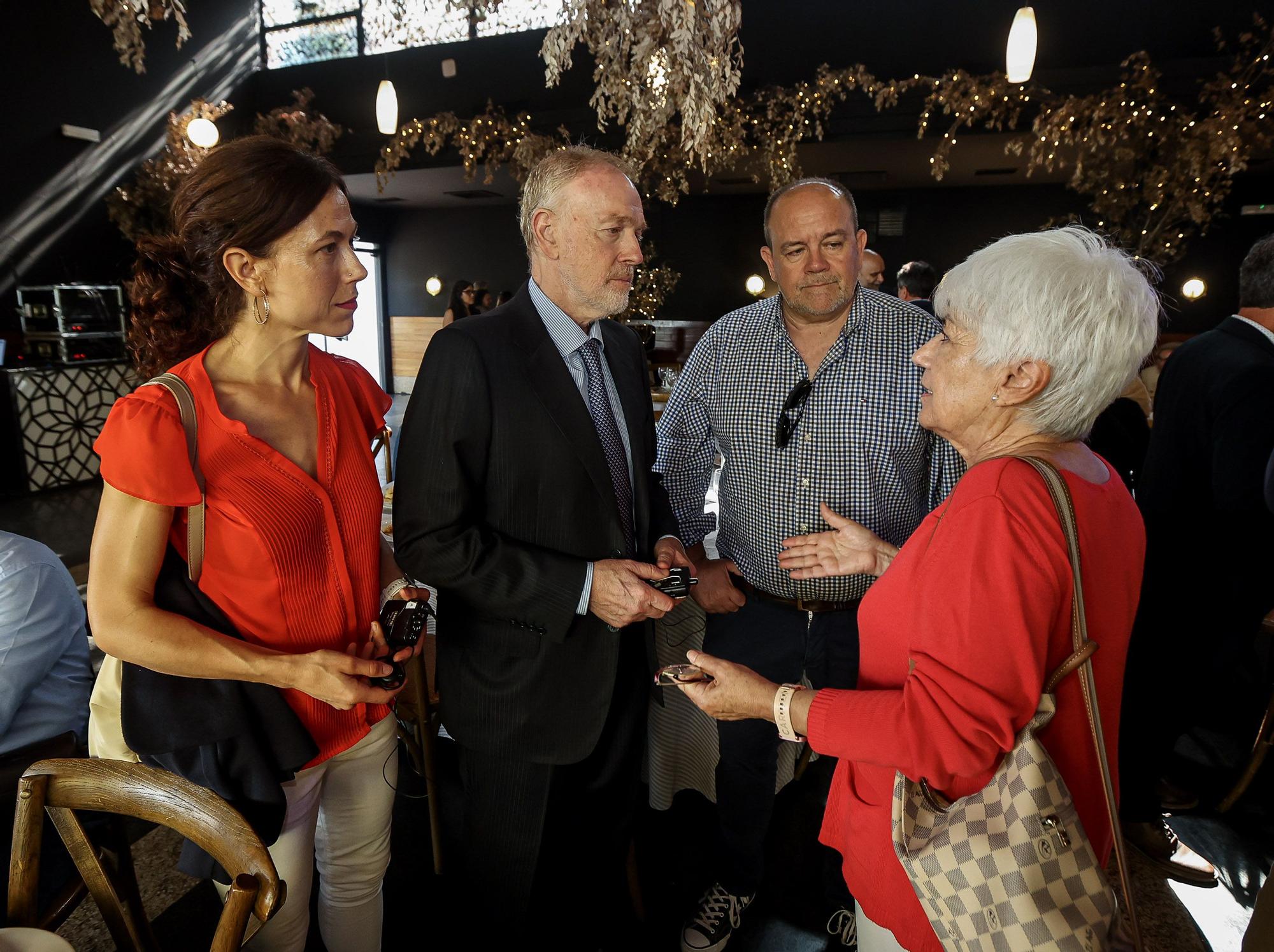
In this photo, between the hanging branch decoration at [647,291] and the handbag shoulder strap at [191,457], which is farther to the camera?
the hanging branch decoration at [647,291]

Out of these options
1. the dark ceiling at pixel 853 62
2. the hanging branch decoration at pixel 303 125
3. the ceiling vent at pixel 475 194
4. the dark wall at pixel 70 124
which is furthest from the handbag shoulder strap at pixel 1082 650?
the ceiling vent at pixel 475 194

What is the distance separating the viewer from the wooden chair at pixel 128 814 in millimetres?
1083

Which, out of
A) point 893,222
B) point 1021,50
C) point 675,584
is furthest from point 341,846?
point 893,222

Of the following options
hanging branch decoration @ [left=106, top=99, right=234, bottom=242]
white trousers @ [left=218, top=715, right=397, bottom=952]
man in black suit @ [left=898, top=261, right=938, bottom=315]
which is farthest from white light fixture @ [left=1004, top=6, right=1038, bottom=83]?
hanging branch decoration @ [left=106, top=99, right=234, bottom=242]

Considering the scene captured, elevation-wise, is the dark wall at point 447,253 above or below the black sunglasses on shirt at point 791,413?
above

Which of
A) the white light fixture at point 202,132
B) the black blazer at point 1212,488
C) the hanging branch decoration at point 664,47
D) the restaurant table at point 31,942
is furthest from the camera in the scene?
the white light fixture at point 202,132

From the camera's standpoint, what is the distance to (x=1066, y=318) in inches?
42.7

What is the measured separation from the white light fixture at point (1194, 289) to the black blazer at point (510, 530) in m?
12.2

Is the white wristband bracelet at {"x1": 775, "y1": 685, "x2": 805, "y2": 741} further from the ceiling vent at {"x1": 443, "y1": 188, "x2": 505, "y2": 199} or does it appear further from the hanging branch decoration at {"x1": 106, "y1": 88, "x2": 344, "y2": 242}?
the ceiling vent at {"x1": 443, "y1": 188, "x2": 505, "y2": 199}

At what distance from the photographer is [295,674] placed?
1338 mm

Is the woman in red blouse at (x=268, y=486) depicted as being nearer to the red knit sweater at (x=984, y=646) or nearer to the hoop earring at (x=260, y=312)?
the hoop earring at (x=260, y=312)

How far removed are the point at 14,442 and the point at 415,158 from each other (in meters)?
6.02

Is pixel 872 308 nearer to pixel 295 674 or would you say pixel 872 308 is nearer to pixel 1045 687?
pixel 1045 687

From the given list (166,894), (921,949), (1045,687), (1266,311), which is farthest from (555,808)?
(1266,311)
